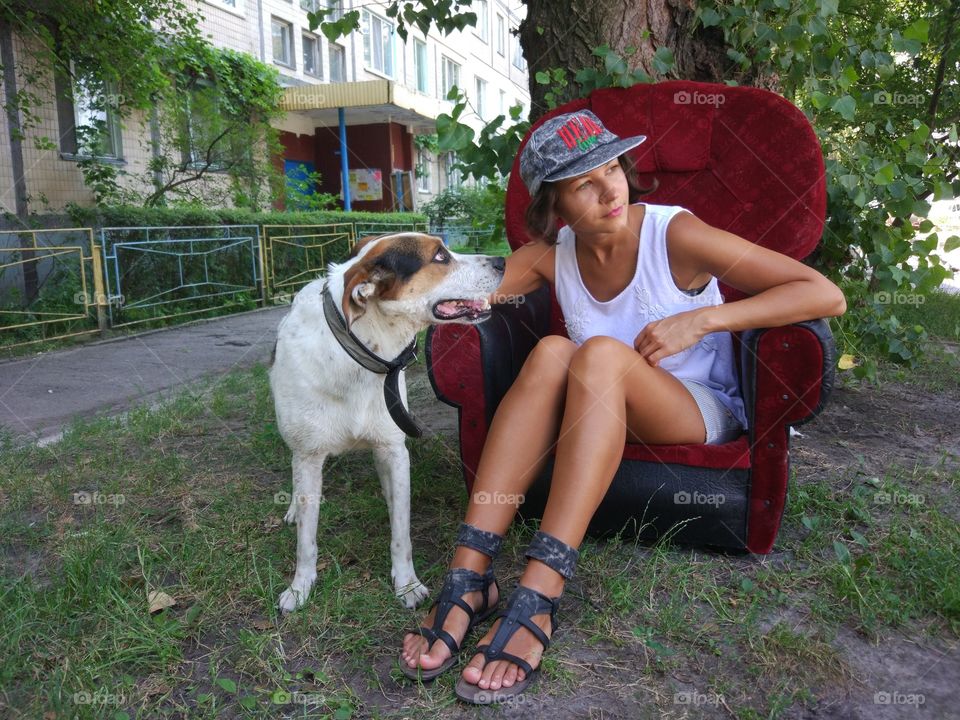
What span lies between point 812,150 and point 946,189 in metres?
1.42

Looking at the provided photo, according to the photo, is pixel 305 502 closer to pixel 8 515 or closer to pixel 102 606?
pixel 102 606

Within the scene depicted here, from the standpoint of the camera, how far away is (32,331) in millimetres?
6820

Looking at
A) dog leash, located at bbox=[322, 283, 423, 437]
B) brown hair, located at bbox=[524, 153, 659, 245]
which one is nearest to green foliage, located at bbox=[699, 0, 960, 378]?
brown hair, located at bbox=[524, 153, 659, 245]

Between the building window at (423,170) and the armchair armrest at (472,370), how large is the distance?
778 inches

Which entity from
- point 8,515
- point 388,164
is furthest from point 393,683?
point 388,164

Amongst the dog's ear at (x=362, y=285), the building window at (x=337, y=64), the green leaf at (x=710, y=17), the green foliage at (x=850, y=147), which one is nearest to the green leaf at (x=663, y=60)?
the green foliage at (x=850, y=147)

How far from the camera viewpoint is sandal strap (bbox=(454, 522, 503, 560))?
209 centimetres

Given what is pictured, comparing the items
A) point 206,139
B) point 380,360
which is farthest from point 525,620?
point 206,139

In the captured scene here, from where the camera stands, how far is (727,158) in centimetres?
292

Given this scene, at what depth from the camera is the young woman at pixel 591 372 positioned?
196 cm

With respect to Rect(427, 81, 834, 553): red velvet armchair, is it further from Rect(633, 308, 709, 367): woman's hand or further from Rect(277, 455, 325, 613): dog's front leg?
Rect(277, 455, 325, 613): dog's front leg

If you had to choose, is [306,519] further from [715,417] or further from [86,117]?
[86,117]

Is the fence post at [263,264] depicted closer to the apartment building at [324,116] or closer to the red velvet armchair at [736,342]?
the apartment building at [324,116]

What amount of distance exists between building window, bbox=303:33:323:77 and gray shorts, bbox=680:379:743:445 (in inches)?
696
